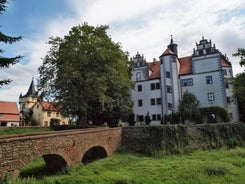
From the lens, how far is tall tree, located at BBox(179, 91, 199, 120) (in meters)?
32.7

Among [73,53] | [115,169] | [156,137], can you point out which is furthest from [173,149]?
[73,53]

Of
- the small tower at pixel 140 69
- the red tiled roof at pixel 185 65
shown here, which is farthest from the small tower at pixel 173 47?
the small tower at pixel 140 69

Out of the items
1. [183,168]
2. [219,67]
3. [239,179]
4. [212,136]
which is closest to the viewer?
[239,179]

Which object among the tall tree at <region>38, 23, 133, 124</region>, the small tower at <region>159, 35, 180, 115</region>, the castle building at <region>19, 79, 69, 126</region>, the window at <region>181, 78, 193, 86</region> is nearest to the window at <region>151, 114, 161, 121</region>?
the small tower at <region>159, 35, 180, 115</region>

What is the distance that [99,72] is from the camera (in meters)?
26.2

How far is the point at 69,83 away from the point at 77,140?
1283cm

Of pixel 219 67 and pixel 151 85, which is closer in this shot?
pixel 219 67

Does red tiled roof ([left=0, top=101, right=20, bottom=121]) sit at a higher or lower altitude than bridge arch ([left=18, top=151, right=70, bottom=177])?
higher

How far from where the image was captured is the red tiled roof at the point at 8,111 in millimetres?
51906

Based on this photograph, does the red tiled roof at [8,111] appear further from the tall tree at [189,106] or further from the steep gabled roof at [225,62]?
the steep gabled roof at [225,62]

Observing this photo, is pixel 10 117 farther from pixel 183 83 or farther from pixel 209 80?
pixel 209 80

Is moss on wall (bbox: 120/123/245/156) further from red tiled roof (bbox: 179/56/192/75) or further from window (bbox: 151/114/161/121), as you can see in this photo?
red tiled roof (bbox: 179/56/192/75)

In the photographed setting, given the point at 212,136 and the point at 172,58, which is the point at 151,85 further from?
the point at 212,136

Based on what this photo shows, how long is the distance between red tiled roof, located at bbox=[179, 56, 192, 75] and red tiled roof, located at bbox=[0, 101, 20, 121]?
4114 cm
